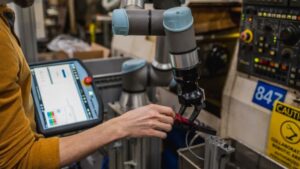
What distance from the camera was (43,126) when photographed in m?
1.24

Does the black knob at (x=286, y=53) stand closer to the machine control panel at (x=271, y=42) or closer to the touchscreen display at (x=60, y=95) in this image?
the machine control panel at (x=271, y=42)

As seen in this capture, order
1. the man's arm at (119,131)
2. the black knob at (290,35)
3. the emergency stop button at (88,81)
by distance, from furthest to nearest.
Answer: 1. the emergency stop button at (88,81)
2. the black knob at (290,35)
3. the man's arm at (119,131)

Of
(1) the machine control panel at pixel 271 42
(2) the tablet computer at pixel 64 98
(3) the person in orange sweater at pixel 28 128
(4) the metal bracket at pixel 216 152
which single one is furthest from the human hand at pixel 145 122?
(1) the machine control panel at pixel 271 42

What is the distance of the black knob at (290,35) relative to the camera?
3.48 feet

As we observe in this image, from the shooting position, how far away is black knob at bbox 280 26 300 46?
3.48ft

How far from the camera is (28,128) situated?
90 centimetres

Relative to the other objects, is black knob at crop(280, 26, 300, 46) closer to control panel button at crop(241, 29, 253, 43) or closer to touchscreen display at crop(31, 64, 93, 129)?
control panel button at crop(241, 29, 253, 43)

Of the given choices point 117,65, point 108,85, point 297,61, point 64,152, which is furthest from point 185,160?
point 117,65

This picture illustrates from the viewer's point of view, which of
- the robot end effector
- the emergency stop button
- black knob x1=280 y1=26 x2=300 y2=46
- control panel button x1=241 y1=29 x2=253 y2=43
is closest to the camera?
the robot end effector

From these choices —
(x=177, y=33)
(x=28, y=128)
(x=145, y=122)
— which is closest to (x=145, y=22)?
(x=177, y=33)

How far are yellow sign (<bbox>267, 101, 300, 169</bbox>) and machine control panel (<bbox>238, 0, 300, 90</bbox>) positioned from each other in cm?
9

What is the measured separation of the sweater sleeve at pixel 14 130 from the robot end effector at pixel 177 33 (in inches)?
11.9

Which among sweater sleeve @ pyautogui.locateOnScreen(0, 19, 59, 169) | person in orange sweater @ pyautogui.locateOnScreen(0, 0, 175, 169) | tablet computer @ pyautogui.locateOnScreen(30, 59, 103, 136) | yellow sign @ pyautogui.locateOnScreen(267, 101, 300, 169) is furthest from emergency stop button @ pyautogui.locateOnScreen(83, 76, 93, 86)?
yellow sign @ pyautogui.locateOnScreen(267, 101, 300, 169)

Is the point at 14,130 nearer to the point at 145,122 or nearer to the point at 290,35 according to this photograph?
the point at 145,122
